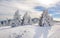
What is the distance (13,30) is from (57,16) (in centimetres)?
60

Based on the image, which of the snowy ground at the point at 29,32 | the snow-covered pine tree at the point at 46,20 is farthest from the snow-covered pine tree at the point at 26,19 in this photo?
the snow-covered pine tree at the point at 46,20

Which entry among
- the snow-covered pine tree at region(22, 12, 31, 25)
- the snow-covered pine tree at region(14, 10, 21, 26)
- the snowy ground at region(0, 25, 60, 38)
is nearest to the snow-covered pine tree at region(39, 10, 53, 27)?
the snowy ground at region(0, 25, 60, 38)

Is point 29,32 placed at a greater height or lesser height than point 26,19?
lesser

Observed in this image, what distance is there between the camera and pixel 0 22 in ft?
4.42

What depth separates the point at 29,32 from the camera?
52.9 inches

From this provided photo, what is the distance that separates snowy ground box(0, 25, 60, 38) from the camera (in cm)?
134

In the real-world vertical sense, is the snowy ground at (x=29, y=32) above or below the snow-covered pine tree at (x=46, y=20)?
below

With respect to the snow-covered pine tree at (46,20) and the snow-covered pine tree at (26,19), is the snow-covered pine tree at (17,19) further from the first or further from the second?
the snow-covered pine tree at (46,20)

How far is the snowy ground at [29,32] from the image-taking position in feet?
4.40

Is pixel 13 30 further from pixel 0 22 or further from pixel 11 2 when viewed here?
pixel 11 2

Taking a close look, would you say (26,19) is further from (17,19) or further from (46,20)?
(46,20)

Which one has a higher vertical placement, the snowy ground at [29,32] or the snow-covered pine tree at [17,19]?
the snow-covered pine tree at [17,19]

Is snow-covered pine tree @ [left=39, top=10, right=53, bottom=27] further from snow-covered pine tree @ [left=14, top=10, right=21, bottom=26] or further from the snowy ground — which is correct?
snow-covered pine tree @ [left=14, top=10, right=21, bottom=26]

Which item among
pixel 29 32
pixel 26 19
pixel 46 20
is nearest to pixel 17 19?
pixel 26 19
